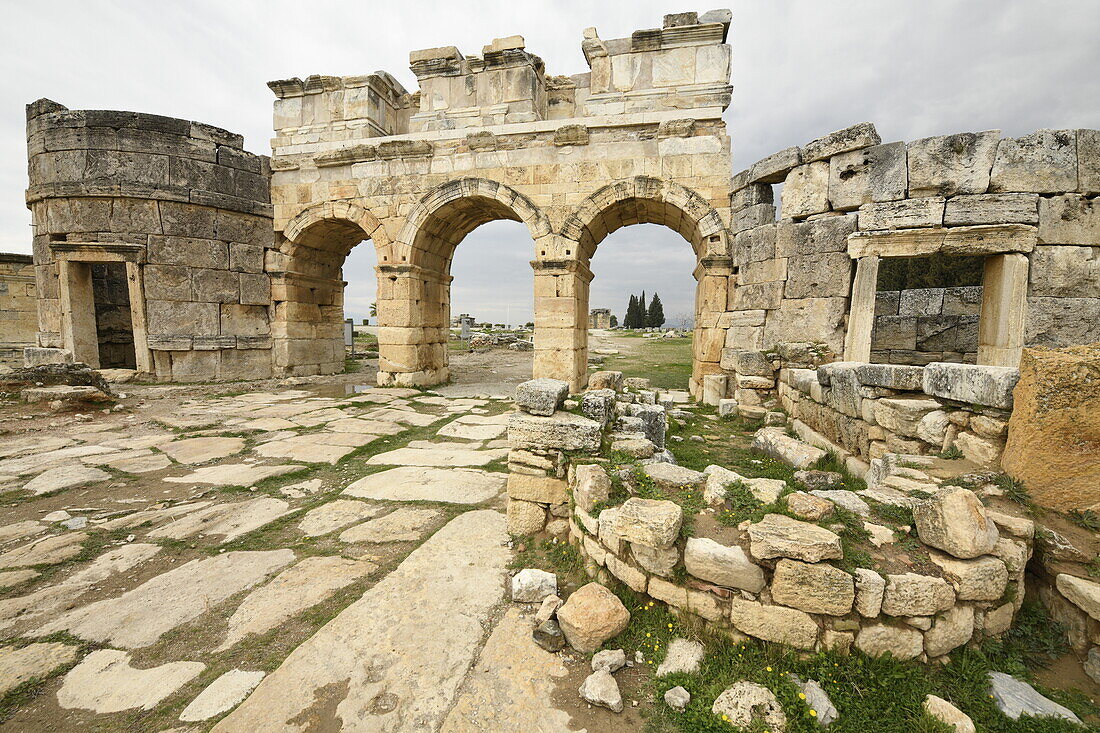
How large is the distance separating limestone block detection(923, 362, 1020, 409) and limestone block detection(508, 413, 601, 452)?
2.66 meters

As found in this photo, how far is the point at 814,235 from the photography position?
6.76 metres

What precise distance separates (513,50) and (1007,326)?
9725mm

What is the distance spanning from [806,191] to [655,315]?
37.5 meters

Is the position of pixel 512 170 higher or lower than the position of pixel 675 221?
higher

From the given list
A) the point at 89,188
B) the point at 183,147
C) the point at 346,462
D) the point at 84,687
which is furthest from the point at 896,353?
the point at 89,188

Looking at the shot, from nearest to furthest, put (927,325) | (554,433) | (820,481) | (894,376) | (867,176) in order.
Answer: (554,433) < (820,481) < (894,376) < (867,176) < (927,325)

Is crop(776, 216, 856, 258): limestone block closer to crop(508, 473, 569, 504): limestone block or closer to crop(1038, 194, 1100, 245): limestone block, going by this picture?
crop(1038, 194, 1100, 245): limestone block

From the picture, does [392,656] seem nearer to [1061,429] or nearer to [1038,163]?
[1061,429]

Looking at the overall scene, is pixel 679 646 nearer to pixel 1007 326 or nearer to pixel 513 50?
pixel 1007 326

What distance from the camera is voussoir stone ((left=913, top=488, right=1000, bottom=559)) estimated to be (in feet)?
6.68

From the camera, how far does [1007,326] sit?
5879 millimetres

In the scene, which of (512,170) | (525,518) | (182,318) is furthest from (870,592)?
(182,318)

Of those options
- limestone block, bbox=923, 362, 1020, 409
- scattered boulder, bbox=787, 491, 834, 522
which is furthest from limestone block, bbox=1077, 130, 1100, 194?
scattered boulder, bbox=787, 491, 834, 522

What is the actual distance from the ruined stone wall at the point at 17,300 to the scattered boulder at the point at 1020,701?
68.9 feet
